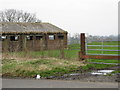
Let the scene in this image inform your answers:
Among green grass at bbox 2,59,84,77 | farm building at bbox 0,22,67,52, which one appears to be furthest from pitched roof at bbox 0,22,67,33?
green grass at bbox 2,59,84,77

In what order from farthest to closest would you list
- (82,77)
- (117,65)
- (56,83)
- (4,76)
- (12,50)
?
(12,50)
(117,65)
(4,76)
(82,77)
(56,83)

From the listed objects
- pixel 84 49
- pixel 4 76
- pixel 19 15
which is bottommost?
pixel 4 76

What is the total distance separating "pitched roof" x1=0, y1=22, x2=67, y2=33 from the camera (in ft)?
113

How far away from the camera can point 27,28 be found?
36156 mm

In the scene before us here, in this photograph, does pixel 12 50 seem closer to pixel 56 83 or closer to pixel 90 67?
pixel 90 67

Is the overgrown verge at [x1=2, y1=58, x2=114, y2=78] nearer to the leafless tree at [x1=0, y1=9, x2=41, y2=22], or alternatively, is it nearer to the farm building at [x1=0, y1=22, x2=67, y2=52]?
the farm building at [x1=0, y1=22, x2=67, y2=52]

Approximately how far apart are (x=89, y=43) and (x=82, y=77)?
18.3ft

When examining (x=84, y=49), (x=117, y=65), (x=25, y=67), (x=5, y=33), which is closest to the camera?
(x=25, y=67)

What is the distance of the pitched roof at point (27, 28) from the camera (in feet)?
113

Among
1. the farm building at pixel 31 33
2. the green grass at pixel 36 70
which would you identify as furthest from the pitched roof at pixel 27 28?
the green grass at pixel 36 70

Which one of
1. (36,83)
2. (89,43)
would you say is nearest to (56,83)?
(36,83)

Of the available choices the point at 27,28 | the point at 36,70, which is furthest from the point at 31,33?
the point at 36,70

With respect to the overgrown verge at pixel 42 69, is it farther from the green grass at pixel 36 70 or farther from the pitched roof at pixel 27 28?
the pitched roof at pixel 27 28

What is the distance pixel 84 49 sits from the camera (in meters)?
14.6
